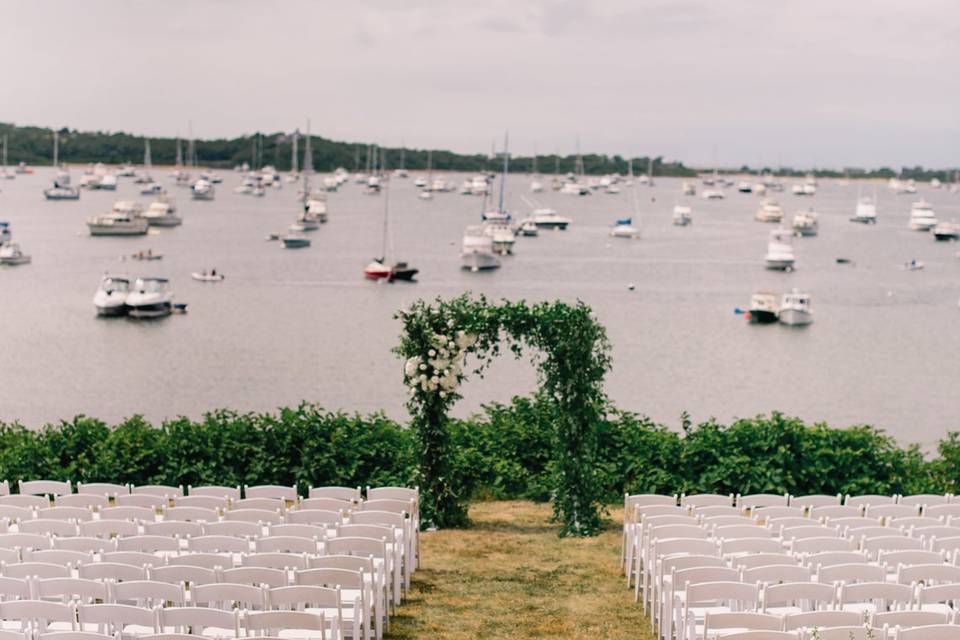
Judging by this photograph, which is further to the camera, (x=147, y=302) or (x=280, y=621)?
(x=147, y=302)

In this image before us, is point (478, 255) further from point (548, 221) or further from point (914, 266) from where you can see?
point (548, 221)

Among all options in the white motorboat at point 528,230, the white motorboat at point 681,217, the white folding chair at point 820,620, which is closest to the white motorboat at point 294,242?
the white motorboat at point 528,230

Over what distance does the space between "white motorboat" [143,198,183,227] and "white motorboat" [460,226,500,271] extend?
155ft

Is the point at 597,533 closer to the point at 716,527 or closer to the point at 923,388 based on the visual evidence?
the point at 716,527

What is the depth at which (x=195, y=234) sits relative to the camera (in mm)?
129500

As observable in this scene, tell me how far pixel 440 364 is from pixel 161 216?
124095 millimetres

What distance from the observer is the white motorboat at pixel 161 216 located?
13375cm

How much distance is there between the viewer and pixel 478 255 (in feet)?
319

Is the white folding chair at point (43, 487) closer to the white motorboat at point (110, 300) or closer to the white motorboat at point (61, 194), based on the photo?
the white motorboat at point (110, 300)

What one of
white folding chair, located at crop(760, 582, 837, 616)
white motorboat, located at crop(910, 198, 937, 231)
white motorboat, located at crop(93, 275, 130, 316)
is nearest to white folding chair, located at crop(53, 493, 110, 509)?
white folding chair, located at crop(760, 582, 837, 616)

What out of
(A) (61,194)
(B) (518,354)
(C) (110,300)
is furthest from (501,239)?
(A) (61,194)

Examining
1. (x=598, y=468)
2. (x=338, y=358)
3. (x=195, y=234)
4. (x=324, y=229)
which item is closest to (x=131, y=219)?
(x=195, y=234)

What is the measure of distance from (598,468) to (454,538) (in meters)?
3.13

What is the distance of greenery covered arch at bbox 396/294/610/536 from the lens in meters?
15.7
